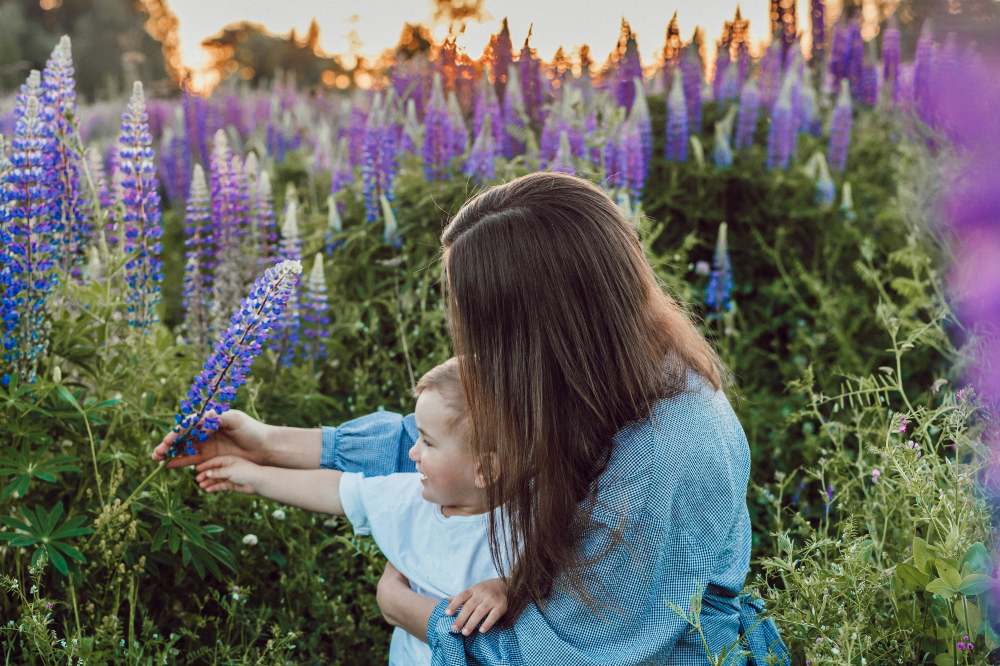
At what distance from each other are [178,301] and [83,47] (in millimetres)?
18933

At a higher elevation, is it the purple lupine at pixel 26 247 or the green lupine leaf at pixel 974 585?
the purple lupine at pixel 26 247

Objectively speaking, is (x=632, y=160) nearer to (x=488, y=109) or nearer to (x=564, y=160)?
(x=564, y=160)

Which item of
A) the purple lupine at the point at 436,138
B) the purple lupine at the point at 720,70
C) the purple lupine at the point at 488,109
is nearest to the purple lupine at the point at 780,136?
the purple lupine at the point at 720,70

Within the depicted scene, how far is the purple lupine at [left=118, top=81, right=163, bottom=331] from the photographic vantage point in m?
2.66

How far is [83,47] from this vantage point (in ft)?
68.7

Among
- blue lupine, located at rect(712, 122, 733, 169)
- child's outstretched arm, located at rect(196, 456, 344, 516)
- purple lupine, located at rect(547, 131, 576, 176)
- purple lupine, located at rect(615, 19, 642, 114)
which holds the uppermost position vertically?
purple lupine, located at rect(615, 19, 642, 114)

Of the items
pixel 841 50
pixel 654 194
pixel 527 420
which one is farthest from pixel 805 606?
pixel 841 50

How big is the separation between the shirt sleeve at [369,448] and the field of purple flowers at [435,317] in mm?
258

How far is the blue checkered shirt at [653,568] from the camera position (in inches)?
72.6

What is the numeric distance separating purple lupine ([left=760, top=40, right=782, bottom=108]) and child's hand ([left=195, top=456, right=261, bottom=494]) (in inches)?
137

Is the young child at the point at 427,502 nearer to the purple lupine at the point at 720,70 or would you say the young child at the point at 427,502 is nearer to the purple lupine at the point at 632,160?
the purple lupine at the point at 632,160

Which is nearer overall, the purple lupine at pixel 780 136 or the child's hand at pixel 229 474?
the child's hand at pixel 229 474

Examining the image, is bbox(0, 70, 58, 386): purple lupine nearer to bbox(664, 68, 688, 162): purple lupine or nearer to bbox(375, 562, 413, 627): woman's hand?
bbox(375, 562, 413, 627): woman's hand

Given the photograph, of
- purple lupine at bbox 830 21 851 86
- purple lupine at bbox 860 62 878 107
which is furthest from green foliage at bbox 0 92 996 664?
purple lupine at bbox 830 21 851 86
